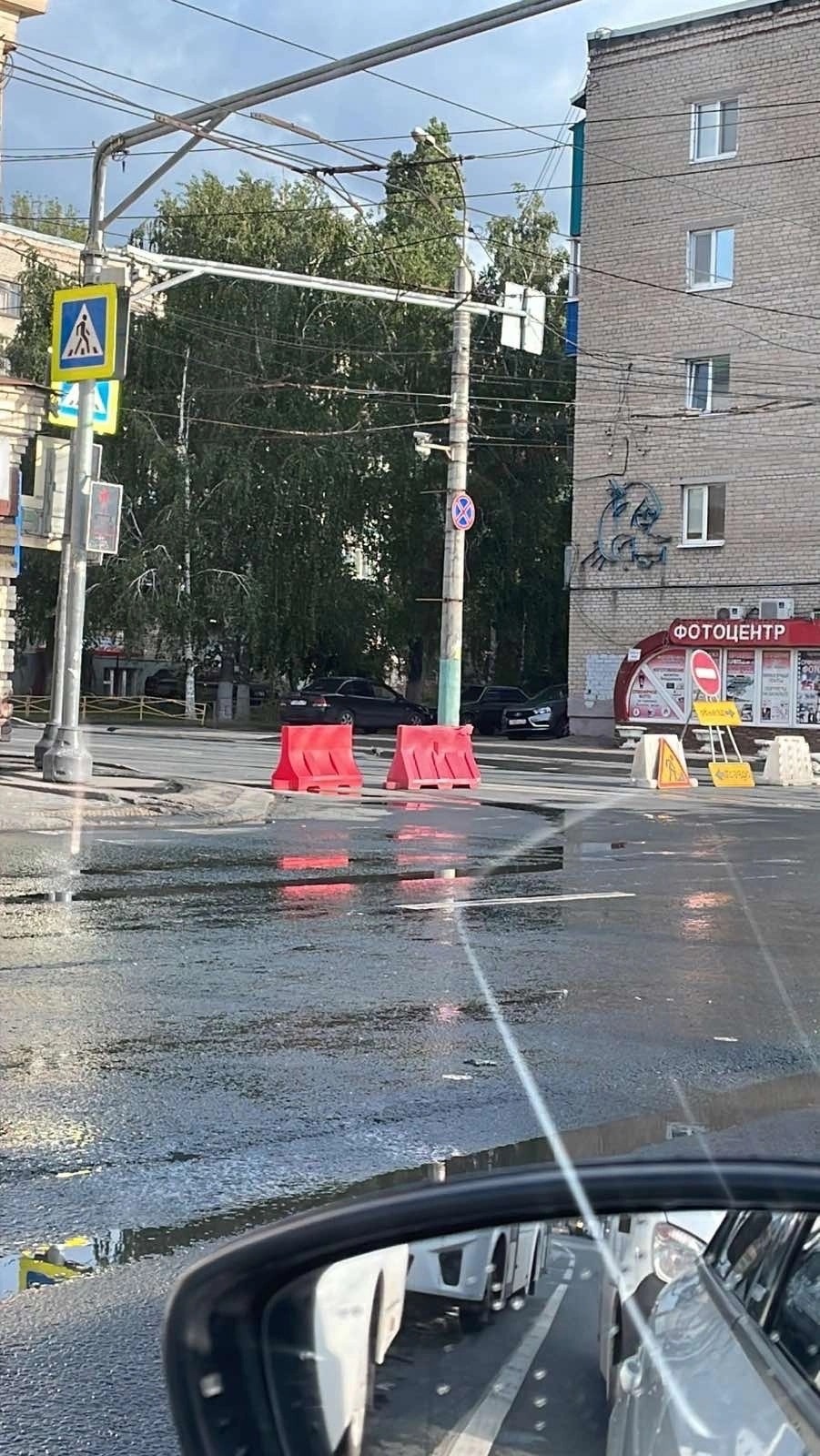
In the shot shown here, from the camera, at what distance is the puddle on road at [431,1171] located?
13.2 feet

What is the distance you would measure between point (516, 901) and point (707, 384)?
2759 centimetres

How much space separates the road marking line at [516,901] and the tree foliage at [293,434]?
97.8ft

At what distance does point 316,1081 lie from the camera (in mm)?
5969

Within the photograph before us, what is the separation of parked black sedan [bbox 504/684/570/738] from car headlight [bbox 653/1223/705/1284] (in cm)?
3859

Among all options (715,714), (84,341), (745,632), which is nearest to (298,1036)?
(84,341)

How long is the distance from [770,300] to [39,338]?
22410mm

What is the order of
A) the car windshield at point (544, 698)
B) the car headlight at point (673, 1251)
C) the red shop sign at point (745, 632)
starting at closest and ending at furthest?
the car headlight at point (673, 1251), the red shop sign at point (745, 632), the car windshield at point (544, 698)

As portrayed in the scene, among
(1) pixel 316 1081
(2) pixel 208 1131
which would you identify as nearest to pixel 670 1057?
(1) pixel 316 1081

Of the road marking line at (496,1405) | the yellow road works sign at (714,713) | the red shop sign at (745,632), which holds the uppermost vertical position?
the red shop sign at (745,632)

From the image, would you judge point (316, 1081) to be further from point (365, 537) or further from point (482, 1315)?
point (365, 537)

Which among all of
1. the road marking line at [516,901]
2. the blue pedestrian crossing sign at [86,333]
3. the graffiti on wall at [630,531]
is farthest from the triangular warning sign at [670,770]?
the graffiti on wall at [630,531]

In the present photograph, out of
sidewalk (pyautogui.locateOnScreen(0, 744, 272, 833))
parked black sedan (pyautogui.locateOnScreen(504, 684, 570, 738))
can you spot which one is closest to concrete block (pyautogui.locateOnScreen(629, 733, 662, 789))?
sidewalk (pyautogui.locateOnScreen(0, 744, 272, 833))

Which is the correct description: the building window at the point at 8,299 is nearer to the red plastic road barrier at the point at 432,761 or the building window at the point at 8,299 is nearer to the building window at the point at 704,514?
A: the building window at the point at 704,514

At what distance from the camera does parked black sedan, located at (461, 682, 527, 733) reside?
42.8 m
